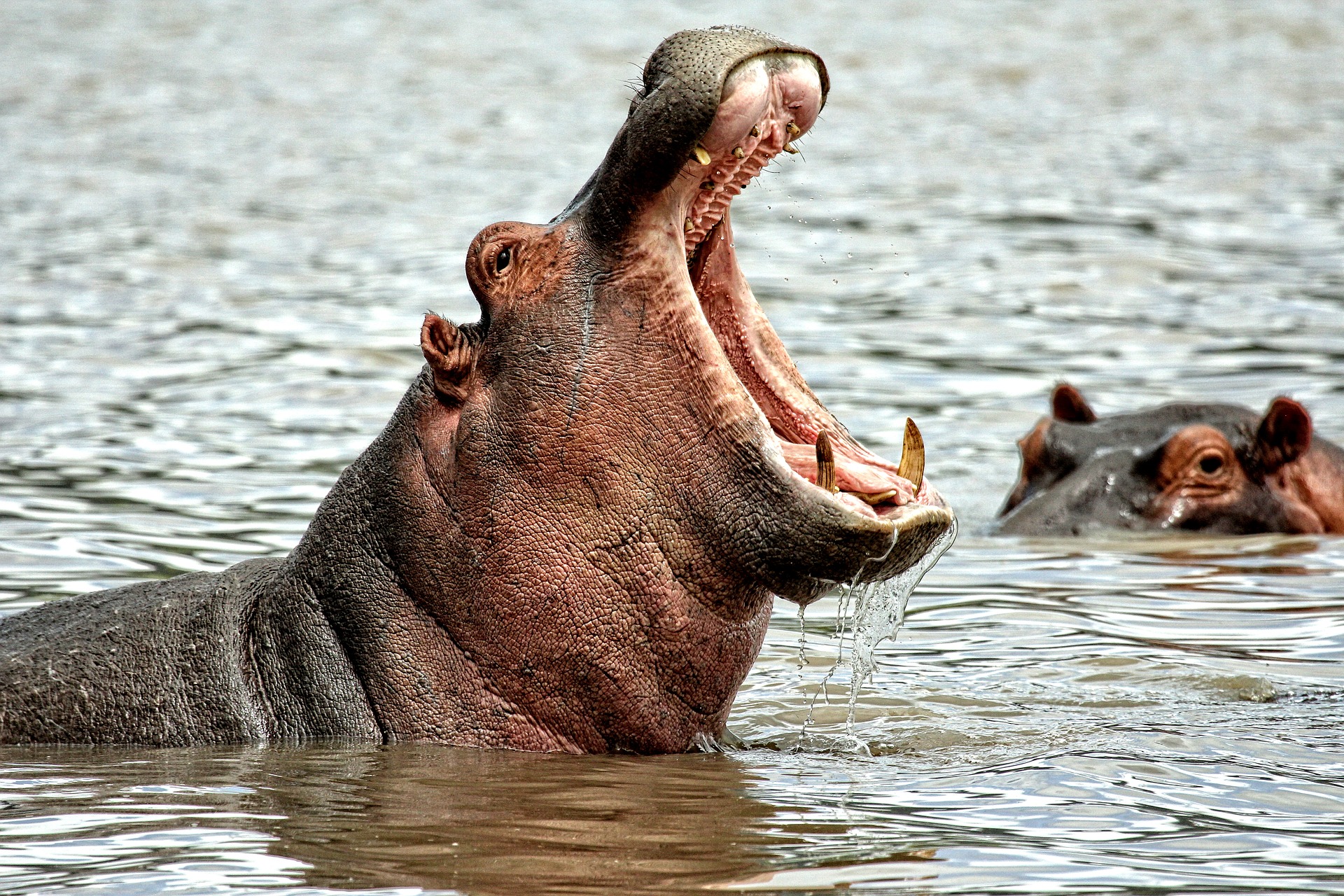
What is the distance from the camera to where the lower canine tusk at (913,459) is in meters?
4.67

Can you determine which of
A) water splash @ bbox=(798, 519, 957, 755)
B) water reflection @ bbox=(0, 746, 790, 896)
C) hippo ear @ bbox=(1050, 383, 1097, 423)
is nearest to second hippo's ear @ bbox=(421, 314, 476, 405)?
water reflection @ bbox=(0, 746, 790, 896)

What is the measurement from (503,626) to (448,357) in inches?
25.5

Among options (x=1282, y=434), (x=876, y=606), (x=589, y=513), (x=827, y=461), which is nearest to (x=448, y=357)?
(x=589, y=513)

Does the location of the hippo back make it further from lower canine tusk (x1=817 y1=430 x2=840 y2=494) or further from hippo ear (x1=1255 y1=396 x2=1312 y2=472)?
hippo ear (x1=1255 y1=396 x2=1312 y2=472)

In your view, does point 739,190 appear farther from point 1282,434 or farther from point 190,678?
point 1282,434

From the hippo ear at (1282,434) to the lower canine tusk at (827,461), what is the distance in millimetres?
4704

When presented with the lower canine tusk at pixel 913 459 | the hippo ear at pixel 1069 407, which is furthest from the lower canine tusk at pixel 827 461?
Result: the hippo ear at pixel 1069 407

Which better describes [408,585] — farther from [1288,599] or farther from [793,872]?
[1288,599]

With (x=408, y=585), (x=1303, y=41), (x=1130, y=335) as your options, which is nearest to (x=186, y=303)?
(x=1130, y=335)

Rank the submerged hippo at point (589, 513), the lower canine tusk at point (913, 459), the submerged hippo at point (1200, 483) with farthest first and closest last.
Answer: the submerged hippo at point (1200, 483) → the lower canine tusk at point (913, 459) → the submerged hippo at point (589, 513)

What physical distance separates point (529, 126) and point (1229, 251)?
9.83 meters

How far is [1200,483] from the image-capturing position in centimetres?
912

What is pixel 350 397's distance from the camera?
12.0 meters

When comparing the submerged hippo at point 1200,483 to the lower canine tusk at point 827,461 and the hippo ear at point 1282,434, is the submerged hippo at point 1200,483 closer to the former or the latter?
the hippo ear at point 1282,434
